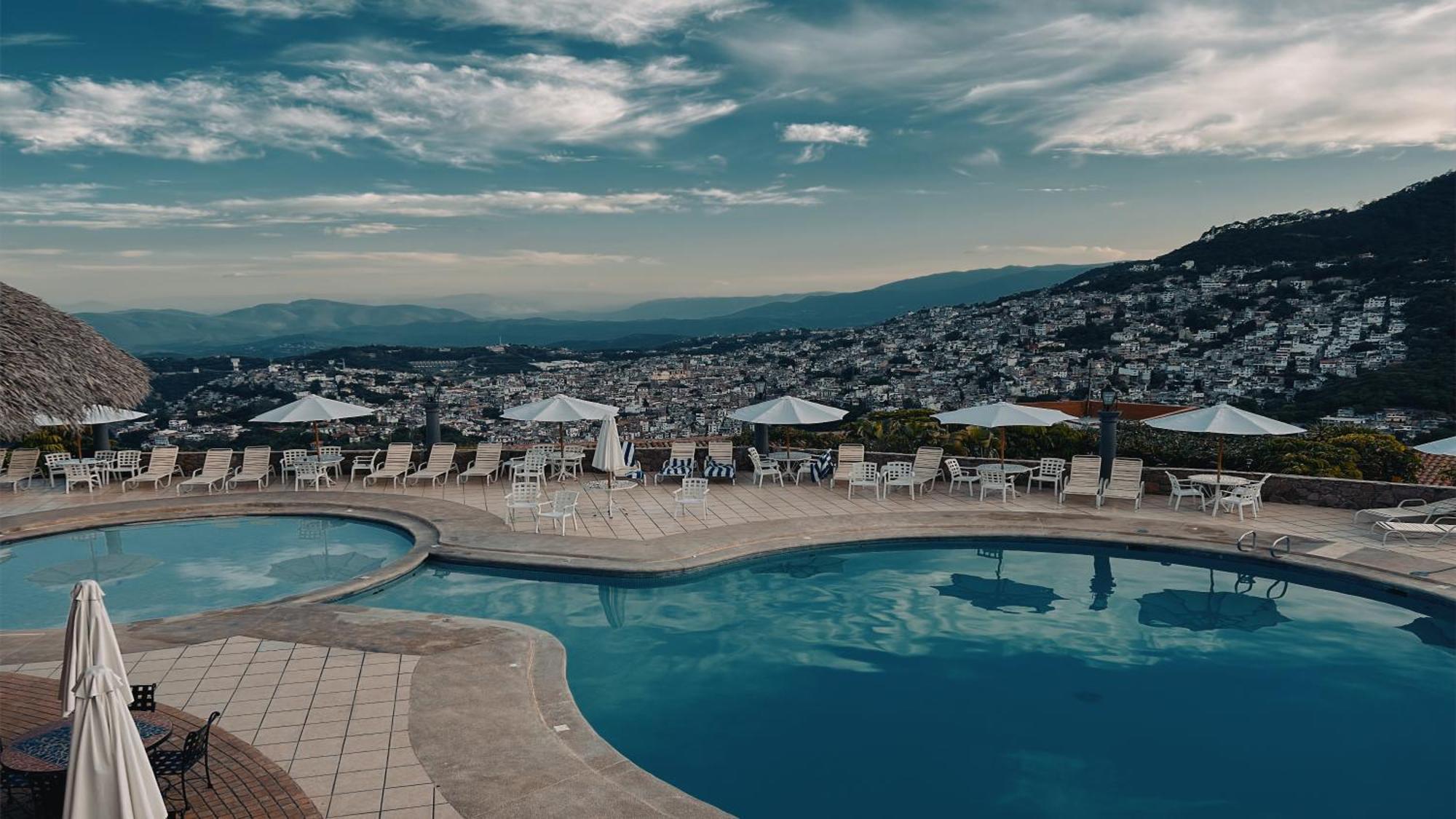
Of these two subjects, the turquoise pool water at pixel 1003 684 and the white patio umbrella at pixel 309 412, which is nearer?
the turquoise pool water at pixel 1003 684

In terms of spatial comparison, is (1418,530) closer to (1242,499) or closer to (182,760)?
(1242,499)

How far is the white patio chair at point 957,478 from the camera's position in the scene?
1391 cm

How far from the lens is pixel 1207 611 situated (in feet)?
30.7

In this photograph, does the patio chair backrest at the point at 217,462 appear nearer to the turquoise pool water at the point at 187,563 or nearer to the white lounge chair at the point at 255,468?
the white lounge chair at the point at 255,468

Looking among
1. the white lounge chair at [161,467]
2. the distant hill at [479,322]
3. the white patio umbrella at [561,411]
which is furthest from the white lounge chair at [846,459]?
the distant hill at [479,322]

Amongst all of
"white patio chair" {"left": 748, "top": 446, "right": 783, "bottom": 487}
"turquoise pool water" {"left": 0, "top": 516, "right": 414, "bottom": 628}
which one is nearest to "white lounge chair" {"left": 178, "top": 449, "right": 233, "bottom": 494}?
"turquoise pool water" {"left": 0, "top": 516, "right": 414, "bottom": 628}

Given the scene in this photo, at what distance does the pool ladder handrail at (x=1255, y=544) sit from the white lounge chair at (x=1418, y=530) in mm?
1404

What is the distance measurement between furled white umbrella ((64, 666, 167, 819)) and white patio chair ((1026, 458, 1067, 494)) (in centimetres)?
1272

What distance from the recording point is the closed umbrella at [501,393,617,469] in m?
13.5

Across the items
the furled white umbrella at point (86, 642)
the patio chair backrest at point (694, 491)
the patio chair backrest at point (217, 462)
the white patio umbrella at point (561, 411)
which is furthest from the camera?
the patio chair backrest at point (217, 462)

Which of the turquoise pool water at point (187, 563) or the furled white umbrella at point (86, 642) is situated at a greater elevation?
the furled white umbrella at point (86, 642)

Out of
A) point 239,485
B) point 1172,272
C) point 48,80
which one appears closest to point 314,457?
point 239,485

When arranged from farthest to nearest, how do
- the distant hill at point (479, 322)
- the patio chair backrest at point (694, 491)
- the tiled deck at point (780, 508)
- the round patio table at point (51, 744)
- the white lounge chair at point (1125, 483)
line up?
the distant hill at point (479, 322)
the white lounge chair at point (1125, 483)
the patio chair backrest at point (694, 491)
the tiled deck at point (780, 508)
the round patio table at point (51, 744)

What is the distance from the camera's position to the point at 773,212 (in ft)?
112
